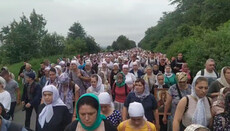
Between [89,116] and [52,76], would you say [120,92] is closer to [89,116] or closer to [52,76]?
[52,76]

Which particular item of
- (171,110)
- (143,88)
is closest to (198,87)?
(143,88)

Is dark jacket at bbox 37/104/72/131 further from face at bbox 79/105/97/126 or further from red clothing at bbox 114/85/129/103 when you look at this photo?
red clothing at bbox 114/85/129/103

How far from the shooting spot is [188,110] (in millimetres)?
3814

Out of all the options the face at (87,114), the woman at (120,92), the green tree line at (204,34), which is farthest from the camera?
the green tree line at (204,34)

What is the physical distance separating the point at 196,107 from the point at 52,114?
217 cm

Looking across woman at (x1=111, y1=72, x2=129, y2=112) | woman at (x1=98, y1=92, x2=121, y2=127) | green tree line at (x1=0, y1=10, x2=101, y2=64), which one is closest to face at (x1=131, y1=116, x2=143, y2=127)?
woman at (x1=98, y1=92, x2=121, y2=127)

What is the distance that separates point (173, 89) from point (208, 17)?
17.1 m

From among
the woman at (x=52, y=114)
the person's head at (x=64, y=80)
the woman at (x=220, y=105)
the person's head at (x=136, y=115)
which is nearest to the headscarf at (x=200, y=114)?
the woman at (x=220, y=105)

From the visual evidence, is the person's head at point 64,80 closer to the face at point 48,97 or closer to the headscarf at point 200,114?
the face at point 48,97

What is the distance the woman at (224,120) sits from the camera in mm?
3318

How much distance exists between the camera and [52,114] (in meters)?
4.20

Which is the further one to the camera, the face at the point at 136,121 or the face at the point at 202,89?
the face at the point at 136,121

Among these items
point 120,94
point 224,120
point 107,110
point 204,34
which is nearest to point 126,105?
point 107,110

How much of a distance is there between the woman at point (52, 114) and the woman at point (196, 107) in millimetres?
1743
